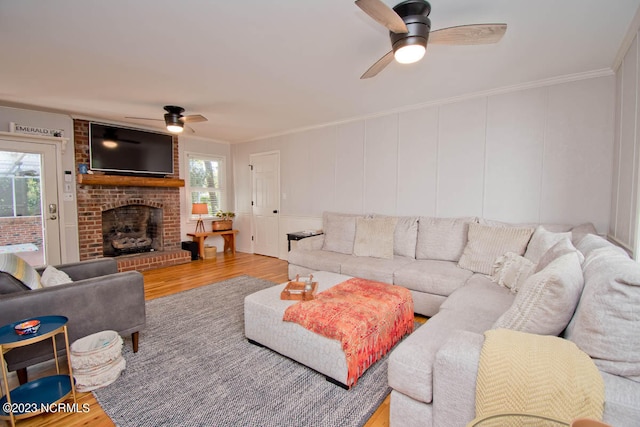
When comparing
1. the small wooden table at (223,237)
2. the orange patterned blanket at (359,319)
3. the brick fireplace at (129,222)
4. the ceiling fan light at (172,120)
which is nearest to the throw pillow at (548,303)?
the orange patterned blanket at (359,319)

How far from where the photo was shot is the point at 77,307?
6.39 ft

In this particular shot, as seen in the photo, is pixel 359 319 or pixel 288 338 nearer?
pixel 359 319

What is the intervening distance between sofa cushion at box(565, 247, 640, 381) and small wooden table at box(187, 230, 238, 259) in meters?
5.52

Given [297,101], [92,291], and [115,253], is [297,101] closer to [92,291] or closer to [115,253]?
[92,291]

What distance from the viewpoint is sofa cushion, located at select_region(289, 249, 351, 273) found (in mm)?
3592

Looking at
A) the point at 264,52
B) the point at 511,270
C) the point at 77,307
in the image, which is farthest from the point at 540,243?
the point at 77,307

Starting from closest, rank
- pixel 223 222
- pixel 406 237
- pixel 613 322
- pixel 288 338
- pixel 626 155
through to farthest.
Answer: pixel 613 322, pixel 288 338, pixel 626 155, pixel 406 237, pixel 223 222

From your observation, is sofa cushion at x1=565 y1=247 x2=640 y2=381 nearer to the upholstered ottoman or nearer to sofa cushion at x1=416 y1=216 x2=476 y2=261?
the upholstered ottoman

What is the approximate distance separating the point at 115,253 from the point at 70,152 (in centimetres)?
176

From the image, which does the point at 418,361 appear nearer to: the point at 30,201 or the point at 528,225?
the point at 528,225

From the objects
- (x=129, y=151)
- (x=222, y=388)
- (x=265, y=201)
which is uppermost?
(x=129, y=151)

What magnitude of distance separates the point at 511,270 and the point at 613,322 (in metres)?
1.49

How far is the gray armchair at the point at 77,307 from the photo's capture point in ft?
5.69

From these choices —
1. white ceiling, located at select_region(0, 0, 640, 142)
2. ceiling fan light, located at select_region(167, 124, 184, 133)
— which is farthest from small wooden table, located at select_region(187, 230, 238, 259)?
white ceiling, located at select_region(0, 0, 640, 142)
